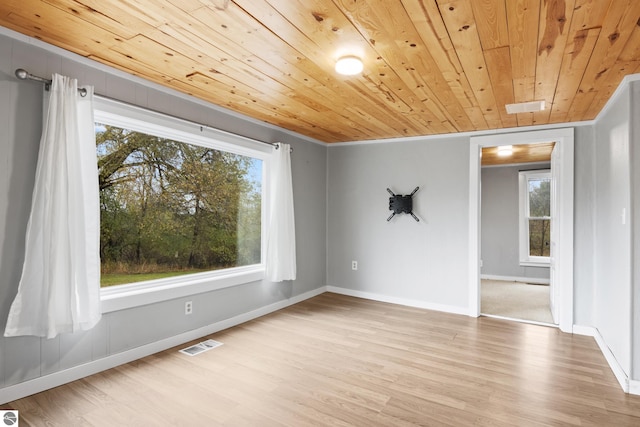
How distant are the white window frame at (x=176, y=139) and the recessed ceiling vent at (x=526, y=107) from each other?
2.57 meters

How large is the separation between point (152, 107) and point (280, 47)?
1.39 meters

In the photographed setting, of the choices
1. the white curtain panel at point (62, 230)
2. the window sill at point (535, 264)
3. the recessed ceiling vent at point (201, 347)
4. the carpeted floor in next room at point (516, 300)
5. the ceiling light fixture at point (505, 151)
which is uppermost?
the ceiling light fixture at point (505, 151)

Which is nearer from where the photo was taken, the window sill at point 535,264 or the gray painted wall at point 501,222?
the window sill at point 535,264

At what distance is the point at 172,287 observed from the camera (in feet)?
10.2

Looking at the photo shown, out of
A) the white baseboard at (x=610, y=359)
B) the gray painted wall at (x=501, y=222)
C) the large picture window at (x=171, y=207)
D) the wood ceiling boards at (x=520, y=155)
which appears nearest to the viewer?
the white baseboard at (x=610, y=359)

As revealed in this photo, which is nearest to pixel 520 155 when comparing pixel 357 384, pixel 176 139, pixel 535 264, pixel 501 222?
pixel 501 222

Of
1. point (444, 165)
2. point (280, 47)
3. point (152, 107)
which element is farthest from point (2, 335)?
point (444, 165)

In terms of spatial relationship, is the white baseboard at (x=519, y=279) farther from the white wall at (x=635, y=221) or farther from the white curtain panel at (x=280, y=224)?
the white curtain panel at (x=280, y=224)

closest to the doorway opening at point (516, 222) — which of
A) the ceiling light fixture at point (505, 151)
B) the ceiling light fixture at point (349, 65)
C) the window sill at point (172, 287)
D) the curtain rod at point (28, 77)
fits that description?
the ceiling light fixture at point (505, 151)

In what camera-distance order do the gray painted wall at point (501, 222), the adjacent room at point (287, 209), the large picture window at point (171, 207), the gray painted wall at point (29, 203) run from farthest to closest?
the gray painted wall at point (501, 222) → the large picture window at point (171, 207) → the gray painted wall at point (29, 203) → the adjacent room at point (287, 209)

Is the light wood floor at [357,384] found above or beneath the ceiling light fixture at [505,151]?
beneath

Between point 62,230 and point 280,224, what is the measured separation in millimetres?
2225

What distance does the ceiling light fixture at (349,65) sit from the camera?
2258mm

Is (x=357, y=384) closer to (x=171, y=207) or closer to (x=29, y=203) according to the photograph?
(x=171, y=207)
